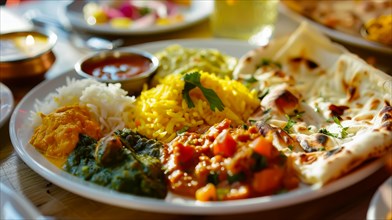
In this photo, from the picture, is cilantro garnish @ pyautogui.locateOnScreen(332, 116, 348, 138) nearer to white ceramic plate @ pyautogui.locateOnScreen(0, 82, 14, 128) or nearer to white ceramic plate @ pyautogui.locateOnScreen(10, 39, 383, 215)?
white ceramic plate @ pyautogui.locateOnScreen(10, 39, 383, 215)

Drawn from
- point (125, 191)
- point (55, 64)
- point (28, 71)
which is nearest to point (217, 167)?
point (125, 191)

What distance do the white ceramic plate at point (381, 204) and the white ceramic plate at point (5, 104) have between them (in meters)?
2.72

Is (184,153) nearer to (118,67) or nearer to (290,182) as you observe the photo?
(290,182)

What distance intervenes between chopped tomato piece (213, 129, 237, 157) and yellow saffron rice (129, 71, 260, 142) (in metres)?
0.62

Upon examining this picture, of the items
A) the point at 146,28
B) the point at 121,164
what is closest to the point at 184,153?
the point at 121,164

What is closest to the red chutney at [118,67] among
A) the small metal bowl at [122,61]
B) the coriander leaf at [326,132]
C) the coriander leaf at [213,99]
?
the small metal bowl at [122,61]

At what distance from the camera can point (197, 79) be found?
3943 mm

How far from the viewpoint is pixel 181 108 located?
12.7 ft

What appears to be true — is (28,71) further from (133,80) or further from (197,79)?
(197,79)

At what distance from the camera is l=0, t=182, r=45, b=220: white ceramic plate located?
9.21ft

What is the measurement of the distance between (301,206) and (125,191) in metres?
1.08

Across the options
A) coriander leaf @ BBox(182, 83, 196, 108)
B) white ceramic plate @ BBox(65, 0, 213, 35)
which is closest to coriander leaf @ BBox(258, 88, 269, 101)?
coriander leaf @ BBox(182, 83, 196, 108)

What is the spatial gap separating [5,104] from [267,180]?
2368 mm

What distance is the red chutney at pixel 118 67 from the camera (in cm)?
447
